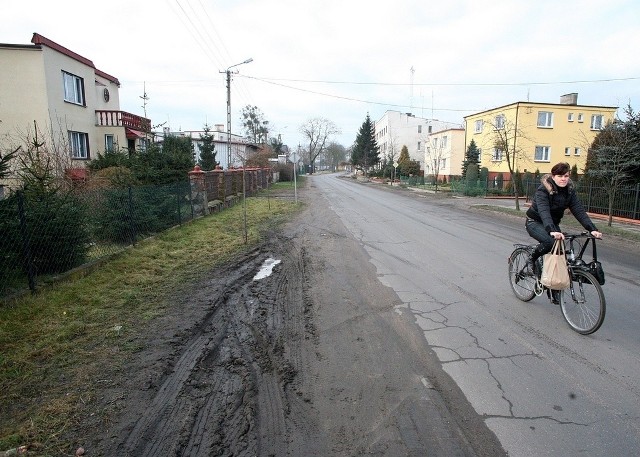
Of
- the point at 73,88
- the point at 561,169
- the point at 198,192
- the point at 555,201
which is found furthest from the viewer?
the point at 73,88

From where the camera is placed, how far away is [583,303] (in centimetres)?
470

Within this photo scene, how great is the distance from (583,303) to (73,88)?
24.0 metres

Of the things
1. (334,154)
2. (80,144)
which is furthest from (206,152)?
(334,154)

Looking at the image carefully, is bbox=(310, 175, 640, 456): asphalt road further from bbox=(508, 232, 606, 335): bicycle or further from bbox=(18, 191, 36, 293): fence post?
bbox=(18, 191, 36, 293): fence post

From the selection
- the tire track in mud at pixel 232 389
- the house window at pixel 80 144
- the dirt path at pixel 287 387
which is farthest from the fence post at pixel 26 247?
the house window at pixel 80 144

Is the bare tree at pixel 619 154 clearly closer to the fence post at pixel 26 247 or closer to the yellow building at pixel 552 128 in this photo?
the fence post at pixel 26 247

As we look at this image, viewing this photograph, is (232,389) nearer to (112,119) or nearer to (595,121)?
(112,119)

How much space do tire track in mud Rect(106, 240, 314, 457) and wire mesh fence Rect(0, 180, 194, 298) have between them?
2566mm

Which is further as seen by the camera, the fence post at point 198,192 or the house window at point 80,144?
the house window at point 80,144

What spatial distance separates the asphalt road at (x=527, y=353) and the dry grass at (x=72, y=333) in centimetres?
328

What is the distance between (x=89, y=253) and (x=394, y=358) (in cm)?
682

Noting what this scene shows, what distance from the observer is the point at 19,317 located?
5.10 m

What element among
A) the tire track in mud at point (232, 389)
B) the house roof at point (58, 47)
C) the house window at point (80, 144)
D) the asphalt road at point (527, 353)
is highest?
the house roof at point (58, 47)

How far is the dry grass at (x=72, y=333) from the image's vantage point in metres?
3.13
